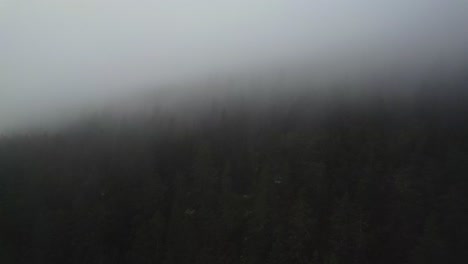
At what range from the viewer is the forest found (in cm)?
5338

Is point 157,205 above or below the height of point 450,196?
below

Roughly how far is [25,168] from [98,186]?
15159 mm

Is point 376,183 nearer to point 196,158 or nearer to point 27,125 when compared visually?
point 196,158

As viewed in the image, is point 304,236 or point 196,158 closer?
point 304,236

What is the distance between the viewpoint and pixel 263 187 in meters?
61.1

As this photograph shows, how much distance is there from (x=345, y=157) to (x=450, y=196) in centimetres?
1473

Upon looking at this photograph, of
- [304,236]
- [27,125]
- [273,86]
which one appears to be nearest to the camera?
[304,236]

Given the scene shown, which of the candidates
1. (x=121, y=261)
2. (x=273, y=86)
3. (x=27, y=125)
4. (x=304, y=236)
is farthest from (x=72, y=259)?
(x=27, y=125)

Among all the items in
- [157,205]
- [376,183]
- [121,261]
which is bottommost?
[121,261]

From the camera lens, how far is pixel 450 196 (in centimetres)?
5088

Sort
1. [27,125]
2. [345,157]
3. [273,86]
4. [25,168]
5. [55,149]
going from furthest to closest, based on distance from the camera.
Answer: [27,125]
[273,86]
[55,149]
[25,168]
[345,157]

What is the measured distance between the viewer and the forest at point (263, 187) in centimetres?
5338

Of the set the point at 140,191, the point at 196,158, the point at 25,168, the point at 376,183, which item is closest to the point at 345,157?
the point at 376,183

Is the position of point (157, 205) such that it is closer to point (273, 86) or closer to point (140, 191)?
point (140, 191)
